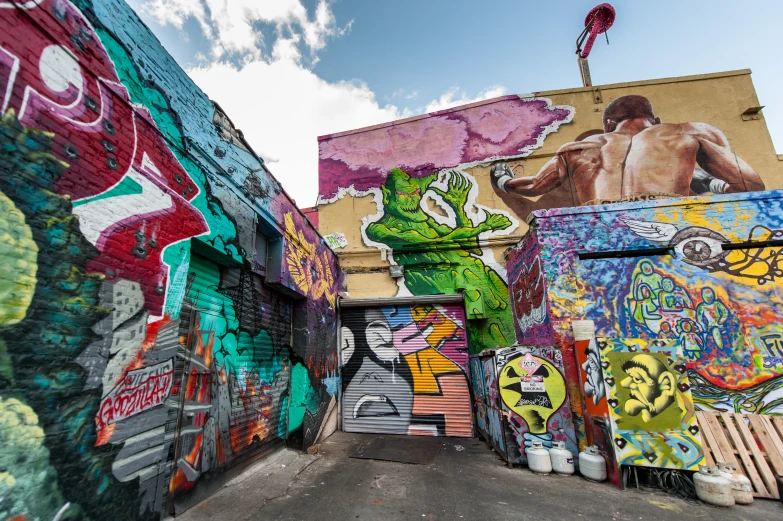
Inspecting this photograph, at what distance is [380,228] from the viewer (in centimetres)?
1023

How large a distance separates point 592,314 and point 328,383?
19.1ft

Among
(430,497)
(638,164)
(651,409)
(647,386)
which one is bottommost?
(430,497)

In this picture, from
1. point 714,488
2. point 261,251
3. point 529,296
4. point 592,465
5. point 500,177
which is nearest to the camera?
point 714,488

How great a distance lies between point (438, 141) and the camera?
10.8 m

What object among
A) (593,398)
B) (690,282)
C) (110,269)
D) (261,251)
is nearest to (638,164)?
(690,282)

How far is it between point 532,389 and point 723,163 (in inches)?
379

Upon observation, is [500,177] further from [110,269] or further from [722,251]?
[110,269]

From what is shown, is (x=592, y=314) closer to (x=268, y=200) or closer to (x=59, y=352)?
(x=268, y=200)

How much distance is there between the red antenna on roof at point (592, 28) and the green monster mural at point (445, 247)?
6666 millimetres

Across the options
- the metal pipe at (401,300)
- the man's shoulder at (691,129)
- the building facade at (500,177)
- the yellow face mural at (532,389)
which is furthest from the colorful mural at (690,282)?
the man's shoulder at (691,129)

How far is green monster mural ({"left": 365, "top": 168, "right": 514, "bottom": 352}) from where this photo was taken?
8594 mm

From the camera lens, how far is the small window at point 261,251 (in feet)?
17.7

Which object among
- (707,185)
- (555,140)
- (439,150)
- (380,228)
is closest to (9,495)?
(380,228)

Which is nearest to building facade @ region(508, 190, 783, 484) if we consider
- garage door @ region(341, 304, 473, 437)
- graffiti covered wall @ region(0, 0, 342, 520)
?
garage door @ region(341, 304, 473, 437)
